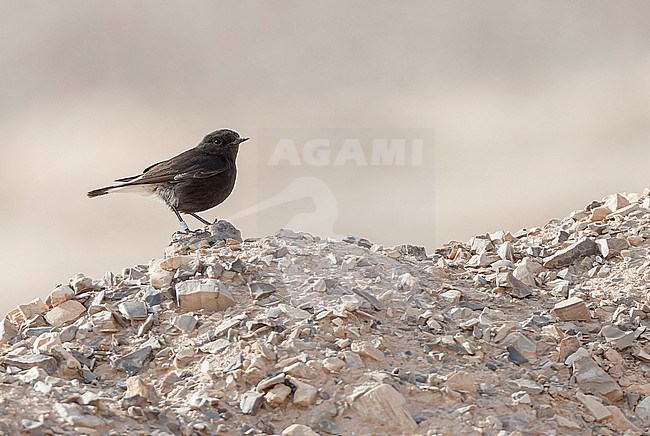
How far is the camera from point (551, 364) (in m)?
4.43

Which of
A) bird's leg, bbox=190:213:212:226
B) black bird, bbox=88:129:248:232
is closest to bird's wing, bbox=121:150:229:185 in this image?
black bird, bbox=88:129:248:232

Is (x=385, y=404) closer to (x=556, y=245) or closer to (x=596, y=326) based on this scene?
(x=596, y=326)

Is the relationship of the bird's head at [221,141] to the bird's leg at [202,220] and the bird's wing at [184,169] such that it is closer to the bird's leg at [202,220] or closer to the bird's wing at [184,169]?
the bird's wing at [184,169]

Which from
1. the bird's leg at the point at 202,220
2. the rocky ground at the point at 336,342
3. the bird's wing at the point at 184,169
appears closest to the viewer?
the rocky ground at the point at 336,342

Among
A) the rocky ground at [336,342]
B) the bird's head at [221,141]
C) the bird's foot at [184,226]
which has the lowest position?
the rocky ground at [336,342]

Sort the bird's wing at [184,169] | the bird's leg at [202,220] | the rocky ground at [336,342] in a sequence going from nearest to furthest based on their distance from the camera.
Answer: the rocky ground at [336,342] → the bird's wing at [184,169] → the bird's leg at [202,220]

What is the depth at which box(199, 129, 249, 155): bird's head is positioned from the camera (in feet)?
20.2

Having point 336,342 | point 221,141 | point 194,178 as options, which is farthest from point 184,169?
point 336,342

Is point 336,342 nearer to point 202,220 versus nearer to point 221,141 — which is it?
point 202,220

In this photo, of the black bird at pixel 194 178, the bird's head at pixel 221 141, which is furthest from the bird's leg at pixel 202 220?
the bird's head at pixel 221 141

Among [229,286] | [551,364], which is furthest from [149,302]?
[551,364]

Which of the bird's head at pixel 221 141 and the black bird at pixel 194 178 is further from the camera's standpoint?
the bird's head at pixel 221 141

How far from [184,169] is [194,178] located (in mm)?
129

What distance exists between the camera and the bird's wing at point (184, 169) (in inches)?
235
